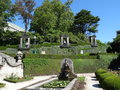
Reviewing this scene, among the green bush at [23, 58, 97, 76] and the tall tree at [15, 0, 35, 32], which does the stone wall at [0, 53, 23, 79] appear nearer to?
the green bush at [23, 58, 97, 76]

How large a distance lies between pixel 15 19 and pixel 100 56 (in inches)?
989

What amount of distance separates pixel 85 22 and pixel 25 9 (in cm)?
1906

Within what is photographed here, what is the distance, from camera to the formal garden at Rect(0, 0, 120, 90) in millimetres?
20203

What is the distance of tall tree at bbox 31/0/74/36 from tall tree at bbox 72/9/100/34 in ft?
19.9

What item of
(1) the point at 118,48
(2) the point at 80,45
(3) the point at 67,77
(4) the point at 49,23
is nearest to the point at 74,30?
(4) the point at 49,23

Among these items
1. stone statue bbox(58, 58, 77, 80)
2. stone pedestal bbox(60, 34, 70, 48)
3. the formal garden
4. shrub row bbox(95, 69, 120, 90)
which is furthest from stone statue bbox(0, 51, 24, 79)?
stone pedestal bbox(60, 34, 70, 48)

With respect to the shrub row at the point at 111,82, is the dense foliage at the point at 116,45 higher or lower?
higher

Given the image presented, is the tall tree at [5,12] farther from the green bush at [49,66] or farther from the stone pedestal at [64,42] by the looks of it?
the green bush at [49,66]

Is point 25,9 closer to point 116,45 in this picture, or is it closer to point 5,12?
point 5,12

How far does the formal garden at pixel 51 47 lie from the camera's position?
66.3ft

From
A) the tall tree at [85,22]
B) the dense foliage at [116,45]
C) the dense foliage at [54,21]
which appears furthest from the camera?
the tall tree at [85,22]

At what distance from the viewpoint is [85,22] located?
56.3m

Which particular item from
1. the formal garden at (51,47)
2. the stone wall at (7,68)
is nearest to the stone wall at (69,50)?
the formal garden at (51,47)

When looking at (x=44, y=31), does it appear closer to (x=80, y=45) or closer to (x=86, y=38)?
(x=80, y=45)
